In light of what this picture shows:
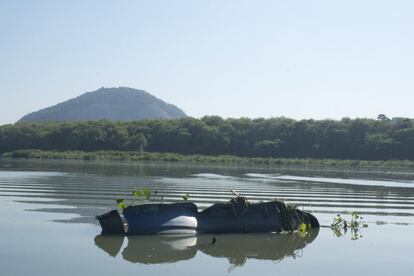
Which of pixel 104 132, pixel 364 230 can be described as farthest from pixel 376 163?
pixel 364 230

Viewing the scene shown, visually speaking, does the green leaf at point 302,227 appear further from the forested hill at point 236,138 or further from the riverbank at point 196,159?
the forested hill at point 236,138

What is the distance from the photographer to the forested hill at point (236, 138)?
117 m

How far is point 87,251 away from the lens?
15820 millimetres

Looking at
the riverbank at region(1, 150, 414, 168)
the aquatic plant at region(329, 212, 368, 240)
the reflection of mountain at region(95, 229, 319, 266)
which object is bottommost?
the reflection of mountain at region(95, 229, 319, 266)

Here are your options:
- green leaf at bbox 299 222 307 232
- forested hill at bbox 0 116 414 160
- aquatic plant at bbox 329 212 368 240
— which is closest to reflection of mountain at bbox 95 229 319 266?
green leaf at bbox 299 222 307 232

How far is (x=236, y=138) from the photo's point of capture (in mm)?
125812

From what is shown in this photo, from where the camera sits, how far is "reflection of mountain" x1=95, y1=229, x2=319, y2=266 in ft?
51.9

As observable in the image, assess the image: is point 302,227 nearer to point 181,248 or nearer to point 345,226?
point 345,226

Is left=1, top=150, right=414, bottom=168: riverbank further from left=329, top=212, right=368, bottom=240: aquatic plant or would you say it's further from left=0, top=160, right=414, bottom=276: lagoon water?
left=329, top=212, right=368, bottom=240: aquatic plant

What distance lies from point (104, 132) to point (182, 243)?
10696 centimetres

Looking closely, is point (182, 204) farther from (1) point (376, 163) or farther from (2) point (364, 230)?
(1) point (376, 163)

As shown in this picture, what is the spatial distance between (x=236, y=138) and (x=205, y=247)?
357ft

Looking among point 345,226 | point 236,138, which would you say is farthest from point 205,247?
point 236,138

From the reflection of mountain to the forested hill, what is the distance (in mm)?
96602
